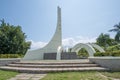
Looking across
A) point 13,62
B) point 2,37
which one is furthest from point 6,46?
point 13,62

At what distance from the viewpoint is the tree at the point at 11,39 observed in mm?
23875

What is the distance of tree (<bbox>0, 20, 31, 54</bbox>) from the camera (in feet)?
78.3

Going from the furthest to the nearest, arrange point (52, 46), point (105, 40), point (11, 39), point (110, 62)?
point (105, 40) < point (11, 39) < point (52, 46) < point (110, 62)

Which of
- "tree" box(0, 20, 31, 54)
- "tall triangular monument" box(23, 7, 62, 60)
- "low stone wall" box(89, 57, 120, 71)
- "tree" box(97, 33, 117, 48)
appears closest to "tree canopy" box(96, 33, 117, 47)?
"tree" box(97, 33, 117, 48)

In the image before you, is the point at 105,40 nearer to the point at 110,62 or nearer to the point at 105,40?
the point at 105,40

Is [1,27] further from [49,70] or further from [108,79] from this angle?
[108,79]

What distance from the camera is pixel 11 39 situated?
24.5 meters

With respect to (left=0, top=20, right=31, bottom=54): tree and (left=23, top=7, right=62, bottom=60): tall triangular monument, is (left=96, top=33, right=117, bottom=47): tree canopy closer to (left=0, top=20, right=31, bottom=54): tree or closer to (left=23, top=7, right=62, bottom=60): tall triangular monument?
(left=0, top=20, right=31, bottom=54): tree

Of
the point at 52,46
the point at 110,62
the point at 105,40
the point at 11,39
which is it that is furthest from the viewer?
the point at 105,40

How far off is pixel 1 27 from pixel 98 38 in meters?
28.9

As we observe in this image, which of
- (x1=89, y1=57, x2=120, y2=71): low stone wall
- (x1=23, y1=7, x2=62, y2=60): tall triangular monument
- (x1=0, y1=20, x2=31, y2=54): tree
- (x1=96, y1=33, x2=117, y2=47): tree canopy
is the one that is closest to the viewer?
(x1=89, y1=57, x2=120, y2=71): low stone wall

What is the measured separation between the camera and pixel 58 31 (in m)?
19.8

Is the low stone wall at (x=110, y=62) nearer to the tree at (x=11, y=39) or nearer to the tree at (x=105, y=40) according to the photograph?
the tree at (x=11, y=39)

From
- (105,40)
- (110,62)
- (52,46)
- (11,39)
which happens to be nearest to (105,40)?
(105,40)
